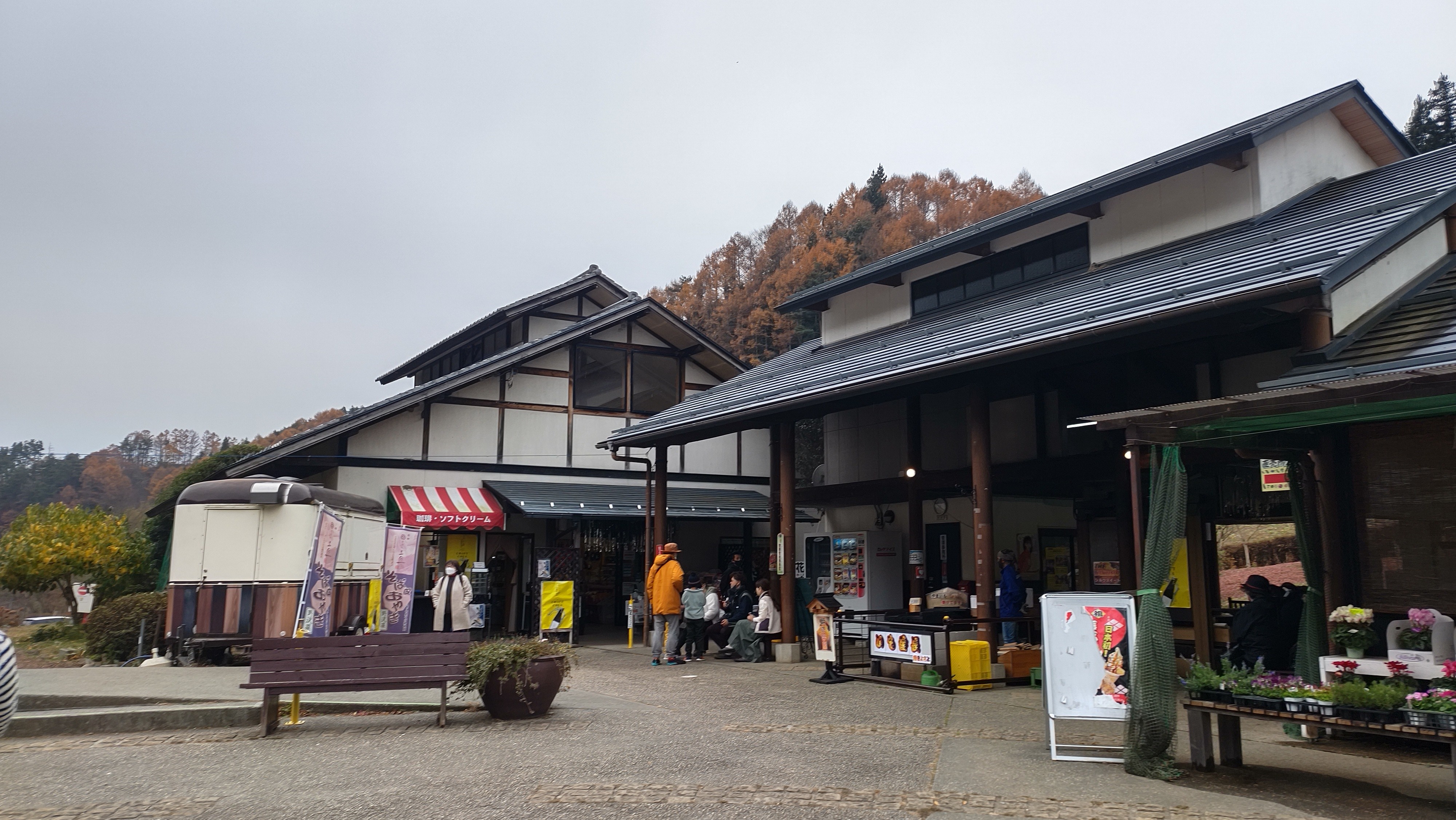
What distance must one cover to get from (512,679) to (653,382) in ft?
48.4

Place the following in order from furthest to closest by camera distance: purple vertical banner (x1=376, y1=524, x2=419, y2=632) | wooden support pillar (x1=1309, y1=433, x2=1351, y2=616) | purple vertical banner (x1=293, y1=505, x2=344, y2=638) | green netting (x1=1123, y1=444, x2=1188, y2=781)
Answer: purple vertical banner (x1=376, y1=524, x2=419, y2=632) < purple vertical banner (x1=293, y1=505, x2=344, y2=638) < wooden support pillar (x1=1309, y1=433, x2=1351, y2=616) < green netting (x1=1123, y1=444, x2=1188, y2=781)

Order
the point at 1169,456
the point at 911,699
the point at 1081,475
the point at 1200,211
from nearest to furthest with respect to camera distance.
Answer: the point at 1169,456, the point at 911,699, the point at 1200,211, the point at 1081,475

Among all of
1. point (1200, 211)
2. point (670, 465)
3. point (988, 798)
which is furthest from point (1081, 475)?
point (670, 465)

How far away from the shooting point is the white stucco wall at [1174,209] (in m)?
12.3

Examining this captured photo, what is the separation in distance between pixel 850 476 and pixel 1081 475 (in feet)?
18.5

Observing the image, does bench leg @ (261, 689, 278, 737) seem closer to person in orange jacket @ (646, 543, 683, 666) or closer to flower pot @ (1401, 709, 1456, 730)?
person in orange jacket @ (646, 543, 683, 666)

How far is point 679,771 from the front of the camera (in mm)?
7207

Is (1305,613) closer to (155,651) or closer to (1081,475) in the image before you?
(1081,475)

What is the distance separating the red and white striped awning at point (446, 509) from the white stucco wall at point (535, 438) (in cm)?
143

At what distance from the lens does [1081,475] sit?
1393 centimetres

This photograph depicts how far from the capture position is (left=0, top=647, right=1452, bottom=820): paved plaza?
6156mm

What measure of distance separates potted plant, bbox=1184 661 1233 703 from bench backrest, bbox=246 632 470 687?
19.9ft

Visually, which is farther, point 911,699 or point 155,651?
point 155,651

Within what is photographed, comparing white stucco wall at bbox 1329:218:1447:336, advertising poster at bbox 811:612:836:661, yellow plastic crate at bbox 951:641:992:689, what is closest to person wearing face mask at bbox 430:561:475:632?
advertising poster at bbox 811:612:836:661
